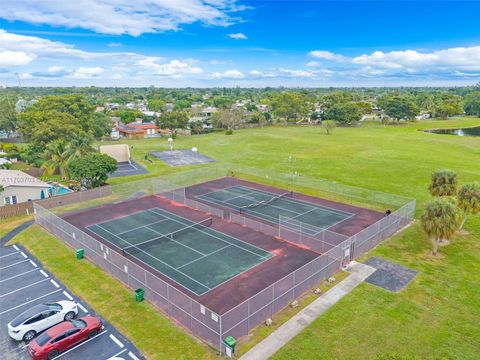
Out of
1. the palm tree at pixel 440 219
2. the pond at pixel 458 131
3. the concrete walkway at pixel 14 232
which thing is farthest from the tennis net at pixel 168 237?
the pond at pixel 458 131

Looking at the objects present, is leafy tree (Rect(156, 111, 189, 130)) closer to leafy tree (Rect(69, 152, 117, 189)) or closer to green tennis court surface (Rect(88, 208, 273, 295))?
leafy tree (Rect(69, 152, 117, 189))

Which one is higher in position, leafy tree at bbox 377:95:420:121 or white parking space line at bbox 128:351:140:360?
leafy tree at bbox 377:95:420:121

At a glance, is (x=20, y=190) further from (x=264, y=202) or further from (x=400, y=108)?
(x=400, y=108)

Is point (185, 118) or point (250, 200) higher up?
point (185, 118)

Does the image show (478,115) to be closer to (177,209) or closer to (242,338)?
(177,209)

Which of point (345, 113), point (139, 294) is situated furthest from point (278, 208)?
point (345, 113)

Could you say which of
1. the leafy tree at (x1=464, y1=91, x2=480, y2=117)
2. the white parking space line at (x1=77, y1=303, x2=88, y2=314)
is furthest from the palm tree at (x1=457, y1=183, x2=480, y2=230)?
the leafy tree at (x1=464, y1=91, x2=480, y2=117)

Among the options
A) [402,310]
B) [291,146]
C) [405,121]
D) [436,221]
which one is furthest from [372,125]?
[402,310]

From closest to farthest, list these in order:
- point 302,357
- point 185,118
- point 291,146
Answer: point 302,357, point 291,146, point 185,118
